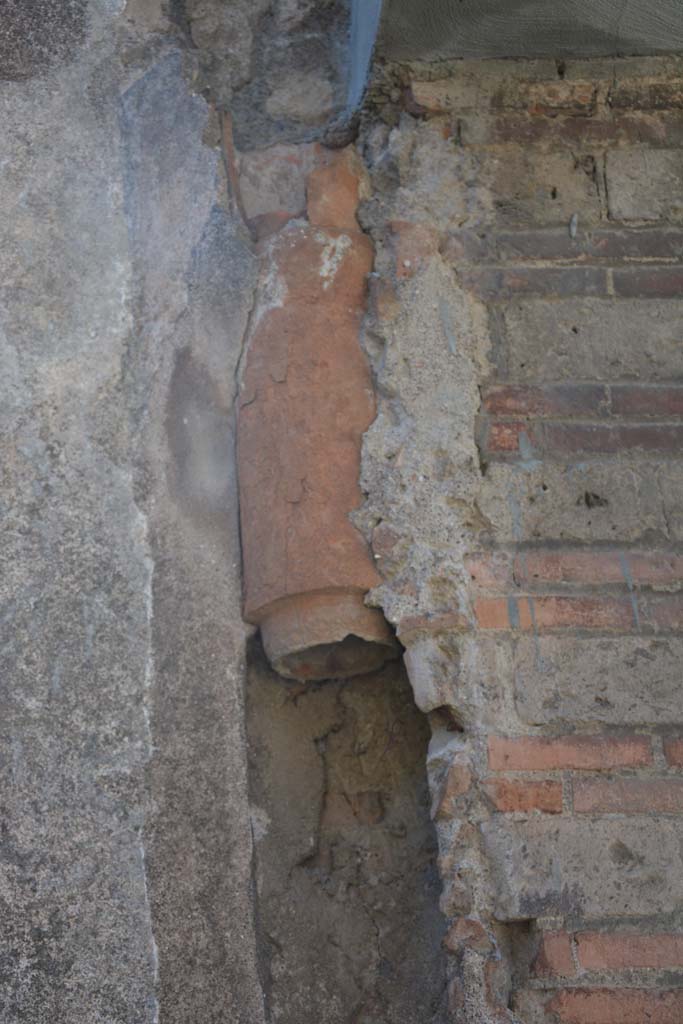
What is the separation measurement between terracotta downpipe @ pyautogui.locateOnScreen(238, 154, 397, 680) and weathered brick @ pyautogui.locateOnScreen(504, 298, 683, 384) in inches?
10.3

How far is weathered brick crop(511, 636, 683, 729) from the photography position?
1.77 metres

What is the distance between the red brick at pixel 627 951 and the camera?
1643 millimetres

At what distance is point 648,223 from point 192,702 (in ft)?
3.61

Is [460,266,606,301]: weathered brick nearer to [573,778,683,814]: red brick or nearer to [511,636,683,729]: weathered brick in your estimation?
[511,636,683,729]: weathered brick

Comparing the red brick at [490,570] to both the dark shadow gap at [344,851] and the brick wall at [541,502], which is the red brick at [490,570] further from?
the dark shadow gap at [344,851]

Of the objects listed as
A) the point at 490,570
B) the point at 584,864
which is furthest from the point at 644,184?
the point at 584,864

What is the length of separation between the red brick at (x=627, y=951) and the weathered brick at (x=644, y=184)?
1.16m

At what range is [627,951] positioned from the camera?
165 cm

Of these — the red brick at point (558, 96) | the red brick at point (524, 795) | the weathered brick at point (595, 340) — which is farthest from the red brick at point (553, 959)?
the red brick at point (558, 96)

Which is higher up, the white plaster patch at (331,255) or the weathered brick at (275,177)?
the weathered brick at (275,177)

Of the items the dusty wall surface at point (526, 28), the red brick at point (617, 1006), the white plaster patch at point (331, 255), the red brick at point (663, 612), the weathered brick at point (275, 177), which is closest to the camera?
the red brick at point (617, 1006)

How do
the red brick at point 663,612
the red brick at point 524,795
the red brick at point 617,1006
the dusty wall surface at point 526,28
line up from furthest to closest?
the dusty wall surface at point 526,28, the red brick at point 663,612, the red brick at point 524,795, the red brick at point 617,1006

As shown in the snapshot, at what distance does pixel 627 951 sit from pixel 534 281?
105cm

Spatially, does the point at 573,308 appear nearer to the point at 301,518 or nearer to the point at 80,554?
the point at 301,518
